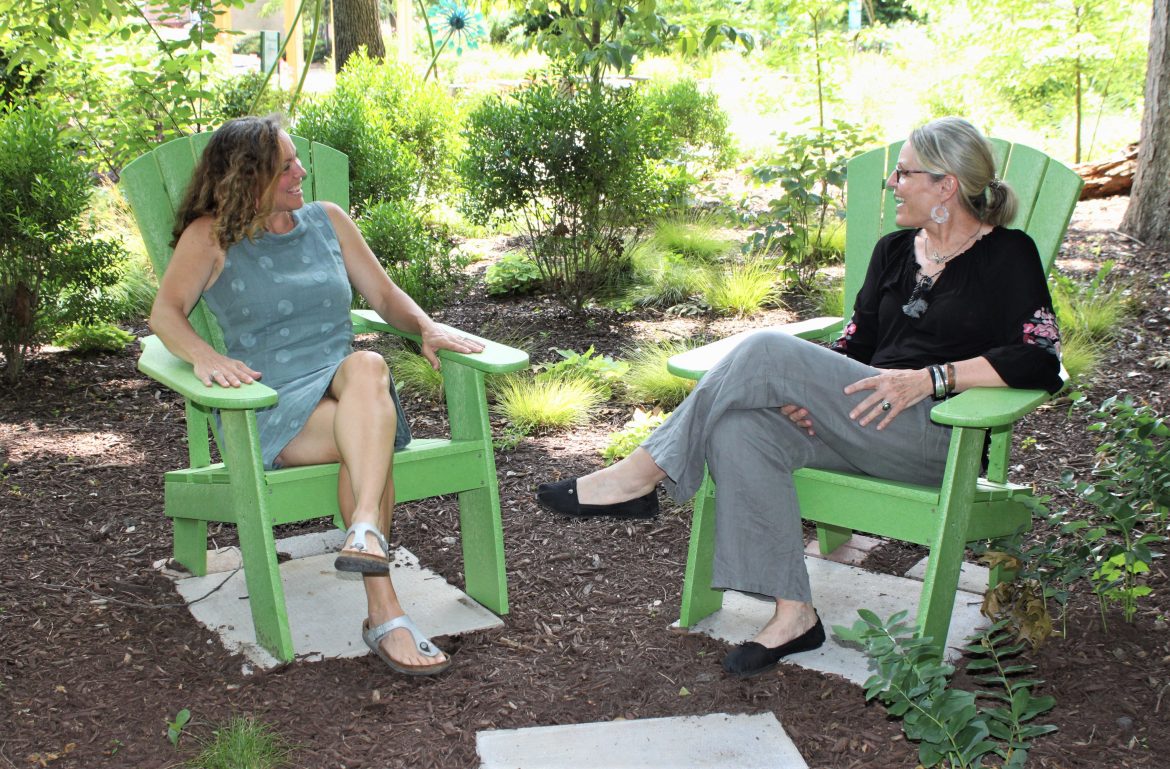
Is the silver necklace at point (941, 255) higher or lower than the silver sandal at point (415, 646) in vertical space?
higher

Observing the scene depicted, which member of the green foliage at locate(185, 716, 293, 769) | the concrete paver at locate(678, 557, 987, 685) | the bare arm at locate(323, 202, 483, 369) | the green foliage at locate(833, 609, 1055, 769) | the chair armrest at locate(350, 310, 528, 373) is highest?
the bare arm at locate(323, 202, 483, 369)

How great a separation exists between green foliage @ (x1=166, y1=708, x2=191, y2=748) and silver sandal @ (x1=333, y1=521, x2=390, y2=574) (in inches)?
15.0

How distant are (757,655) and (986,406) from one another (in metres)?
0.67

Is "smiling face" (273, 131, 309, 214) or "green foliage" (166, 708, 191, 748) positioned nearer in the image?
"green foliage" (166, 708, 191, 748)

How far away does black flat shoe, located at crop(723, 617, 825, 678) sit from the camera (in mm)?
2168

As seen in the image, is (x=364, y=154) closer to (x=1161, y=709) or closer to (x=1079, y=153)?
(x=1161, y=709)

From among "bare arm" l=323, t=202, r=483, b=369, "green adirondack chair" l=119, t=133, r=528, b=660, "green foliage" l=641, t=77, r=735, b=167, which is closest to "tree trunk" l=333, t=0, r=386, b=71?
"green foliage" l=641, t=77, r=735, b=167

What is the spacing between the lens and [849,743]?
6.38ft

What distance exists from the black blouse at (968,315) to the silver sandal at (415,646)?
3.84 ft

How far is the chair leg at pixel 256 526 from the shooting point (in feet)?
7.05

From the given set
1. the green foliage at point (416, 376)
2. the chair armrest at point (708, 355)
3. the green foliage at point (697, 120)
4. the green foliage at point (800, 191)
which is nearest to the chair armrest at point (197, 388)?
the chair armrest at point (708, 355)

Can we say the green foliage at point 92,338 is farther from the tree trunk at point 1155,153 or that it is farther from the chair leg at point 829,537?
Result: the tree trunk at point 1155,153

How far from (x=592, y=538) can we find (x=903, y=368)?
0.99 m

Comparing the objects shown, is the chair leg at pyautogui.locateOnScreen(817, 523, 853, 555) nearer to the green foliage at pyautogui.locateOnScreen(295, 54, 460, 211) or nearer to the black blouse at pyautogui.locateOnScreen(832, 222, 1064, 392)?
the black blouse at pyautogui.locateOnScreen(832, 222, 1064, 392)
